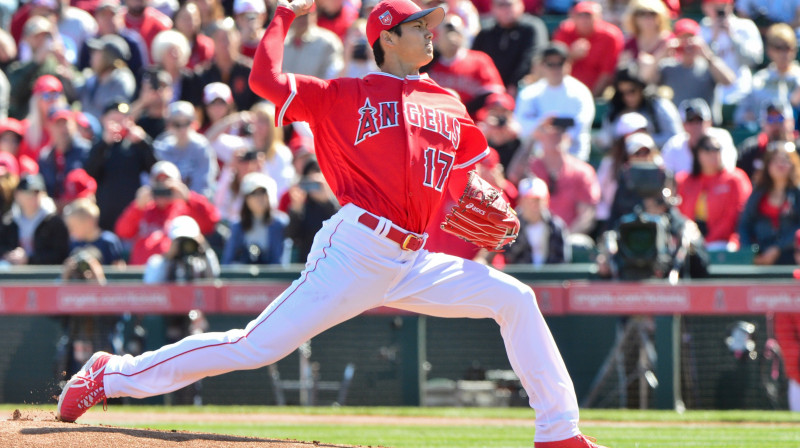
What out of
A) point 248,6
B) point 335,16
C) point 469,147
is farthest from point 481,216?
point 335,16

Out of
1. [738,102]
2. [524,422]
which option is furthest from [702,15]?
[524,422]

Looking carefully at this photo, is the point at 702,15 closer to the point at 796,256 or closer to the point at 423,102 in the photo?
the point at 796,256

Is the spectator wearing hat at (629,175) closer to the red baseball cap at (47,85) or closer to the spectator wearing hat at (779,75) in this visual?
the spectator wearing hat at (779,75)

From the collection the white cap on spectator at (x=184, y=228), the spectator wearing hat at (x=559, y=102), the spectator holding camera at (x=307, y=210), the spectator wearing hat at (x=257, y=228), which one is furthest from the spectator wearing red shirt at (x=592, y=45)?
the white cap on spectator at (x=184, y=228)

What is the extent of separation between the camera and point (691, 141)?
10.6 metres

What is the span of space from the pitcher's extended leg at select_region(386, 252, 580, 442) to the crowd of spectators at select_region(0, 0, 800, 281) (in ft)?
13.9

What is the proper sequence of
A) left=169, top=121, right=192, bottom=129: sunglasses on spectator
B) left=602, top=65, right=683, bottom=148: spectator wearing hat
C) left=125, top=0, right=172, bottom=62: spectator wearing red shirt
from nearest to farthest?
left=602, top=65, right=683, bottom=148: spectator wearing hat
left=169, top=121, right=192, bottom=129: sunglasses on spectator
left=125, top=0, right=172, bottom=62: spectator wearing red shirt

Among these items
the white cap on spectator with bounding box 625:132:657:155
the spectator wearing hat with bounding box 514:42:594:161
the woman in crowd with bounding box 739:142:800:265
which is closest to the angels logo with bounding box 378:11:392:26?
the white cap on spectator with bounding box 625:132:657:155

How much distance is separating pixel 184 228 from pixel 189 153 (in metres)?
1.81

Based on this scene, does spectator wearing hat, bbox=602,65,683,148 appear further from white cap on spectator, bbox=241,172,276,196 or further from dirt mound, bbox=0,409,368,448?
dirt mound, bbox=0,409,368,448

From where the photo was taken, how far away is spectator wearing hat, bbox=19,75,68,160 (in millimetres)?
12219

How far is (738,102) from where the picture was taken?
39.4ft

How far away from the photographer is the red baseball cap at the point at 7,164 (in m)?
11.3

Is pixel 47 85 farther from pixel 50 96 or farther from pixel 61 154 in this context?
pixel 61 154
